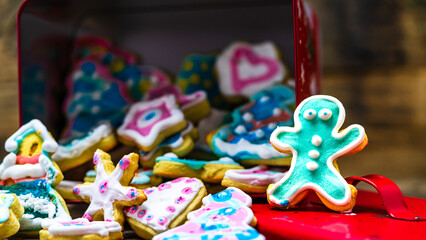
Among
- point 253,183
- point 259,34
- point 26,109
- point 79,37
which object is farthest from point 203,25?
point 253,183

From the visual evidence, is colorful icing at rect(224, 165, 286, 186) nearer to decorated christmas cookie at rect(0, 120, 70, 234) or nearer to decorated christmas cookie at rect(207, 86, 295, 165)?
decorated christmas cookie at rect(207, 86, 295, 165)

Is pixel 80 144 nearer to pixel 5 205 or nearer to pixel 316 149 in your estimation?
pixel 5 205

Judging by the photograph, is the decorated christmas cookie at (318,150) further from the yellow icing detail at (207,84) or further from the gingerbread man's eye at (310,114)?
the yellow icing detail at (207,84)

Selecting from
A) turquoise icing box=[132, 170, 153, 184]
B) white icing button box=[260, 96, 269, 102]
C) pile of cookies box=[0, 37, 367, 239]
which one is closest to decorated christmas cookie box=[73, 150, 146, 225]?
pile of cookies box=[0, 37, 367, 239]

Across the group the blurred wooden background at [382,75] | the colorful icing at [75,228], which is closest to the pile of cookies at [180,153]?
the colorful icing at [75,228]

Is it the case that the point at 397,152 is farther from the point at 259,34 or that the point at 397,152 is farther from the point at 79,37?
the point at 79,37

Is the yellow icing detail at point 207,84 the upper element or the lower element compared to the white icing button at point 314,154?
upper
